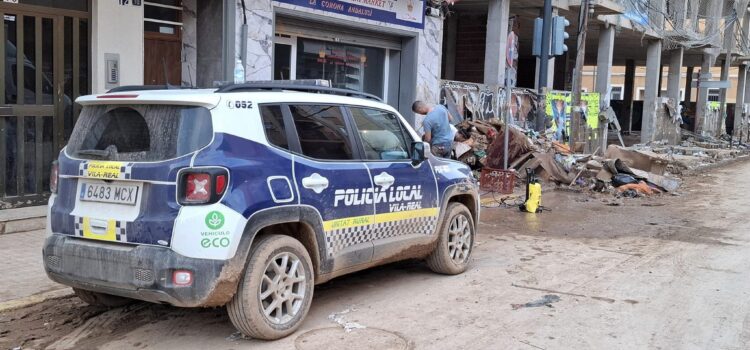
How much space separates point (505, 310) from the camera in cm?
571

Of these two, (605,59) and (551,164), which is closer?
(551,164)

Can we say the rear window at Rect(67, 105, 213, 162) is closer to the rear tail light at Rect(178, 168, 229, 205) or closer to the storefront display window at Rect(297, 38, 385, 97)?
the rear tail light at Rect(178, 168, 229, 205)

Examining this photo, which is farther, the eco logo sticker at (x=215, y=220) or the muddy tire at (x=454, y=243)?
the muddy tire at (x=454, y=243)

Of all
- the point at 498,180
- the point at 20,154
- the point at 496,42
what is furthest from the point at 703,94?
the point at 20,154

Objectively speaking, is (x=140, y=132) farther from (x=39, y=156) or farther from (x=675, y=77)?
(x=675, y=77)

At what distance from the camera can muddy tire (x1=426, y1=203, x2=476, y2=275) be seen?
22.0ft

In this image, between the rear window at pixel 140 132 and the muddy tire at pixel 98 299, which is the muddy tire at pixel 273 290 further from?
the muddy tire at pixel 98 299

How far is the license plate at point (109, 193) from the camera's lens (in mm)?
4516

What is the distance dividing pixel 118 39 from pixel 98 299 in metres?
5.01

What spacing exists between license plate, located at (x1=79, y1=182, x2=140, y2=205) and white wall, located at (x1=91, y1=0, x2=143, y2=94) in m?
4.95

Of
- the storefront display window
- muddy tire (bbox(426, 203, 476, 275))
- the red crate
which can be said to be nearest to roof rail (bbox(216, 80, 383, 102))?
muddy tire (bbox(426, 203, 476, 275))

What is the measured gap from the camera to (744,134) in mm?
41312

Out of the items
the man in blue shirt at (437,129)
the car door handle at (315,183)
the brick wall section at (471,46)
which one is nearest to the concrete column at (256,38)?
the man in blue shirt at (437,129)

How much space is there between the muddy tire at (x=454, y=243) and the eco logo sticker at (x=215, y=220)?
276 centimetres
